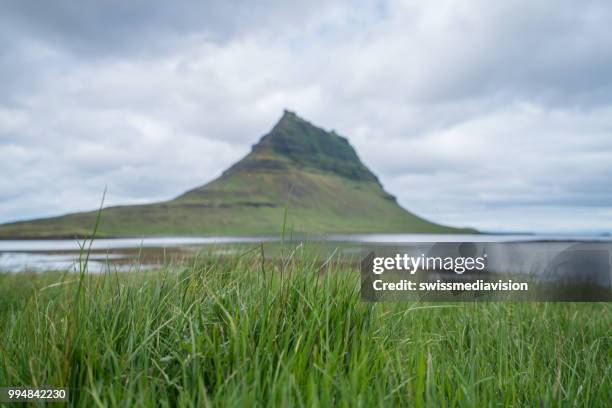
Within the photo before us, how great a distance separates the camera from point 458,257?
452cm

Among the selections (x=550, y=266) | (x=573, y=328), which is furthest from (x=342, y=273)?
(x=550, y=266)

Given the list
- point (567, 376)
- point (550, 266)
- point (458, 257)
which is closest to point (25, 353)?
point (458, 257)

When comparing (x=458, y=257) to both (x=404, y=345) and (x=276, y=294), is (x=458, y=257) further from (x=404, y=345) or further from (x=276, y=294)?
(x=276, y=294)

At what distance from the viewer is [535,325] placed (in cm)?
543

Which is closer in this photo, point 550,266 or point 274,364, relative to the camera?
point 274,364

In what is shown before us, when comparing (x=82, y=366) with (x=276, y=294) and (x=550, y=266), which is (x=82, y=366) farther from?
(x=550, y=266)

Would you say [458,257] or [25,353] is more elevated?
[458,257]

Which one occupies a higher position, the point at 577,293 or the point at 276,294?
the point at 276,294

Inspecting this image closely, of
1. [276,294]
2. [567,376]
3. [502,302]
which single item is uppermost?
[276,294]

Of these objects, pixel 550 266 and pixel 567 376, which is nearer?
pixel 567 376

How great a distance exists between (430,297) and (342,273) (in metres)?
2.27

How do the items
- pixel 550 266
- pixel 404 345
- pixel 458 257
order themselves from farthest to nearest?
pixel 550 266 < pixel 458 257 < pixel 404 345

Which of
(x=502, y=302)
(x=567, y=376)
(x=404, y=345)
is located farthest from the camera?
(x=502, y=302)

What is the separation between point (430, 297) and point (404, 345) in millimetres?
2352
